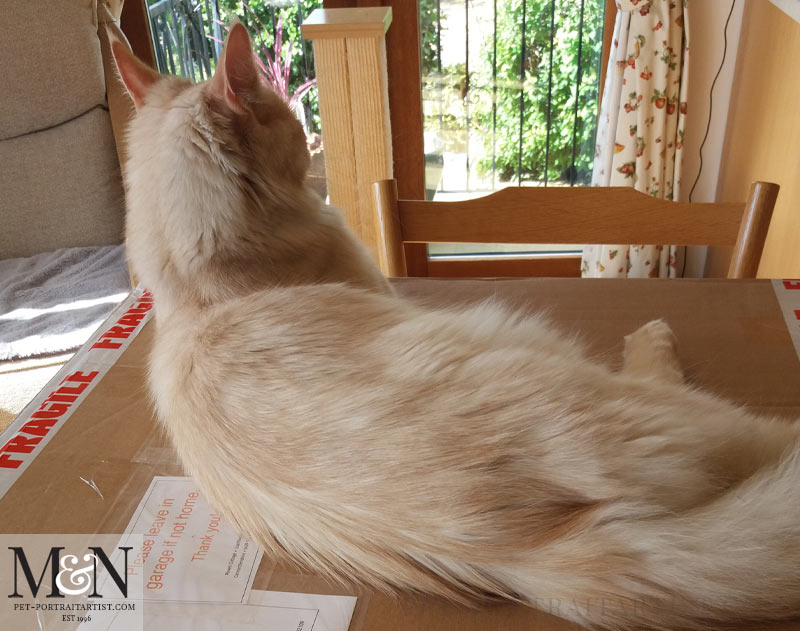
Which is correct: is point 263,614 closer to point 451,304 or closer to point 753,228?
point 451,304

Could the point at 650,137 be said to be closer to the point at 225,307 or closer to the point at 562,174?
the point at 562,174

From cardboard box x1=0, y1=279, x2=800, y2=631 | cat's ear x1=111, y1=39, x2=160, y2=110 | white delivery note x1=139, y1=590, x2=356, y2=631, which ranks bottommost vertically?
white delivery note x1=139, y1=590, x2=356, y2=631

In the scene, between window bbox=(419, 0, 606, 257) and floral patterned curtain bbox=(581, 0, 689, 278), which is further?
window bbox=(419, 0, 606, 257)

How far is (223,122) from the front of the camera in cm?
94

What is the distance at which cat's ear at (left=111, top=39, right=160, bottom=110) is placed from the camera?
1.01m

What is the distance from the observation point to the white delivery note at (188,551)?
68 centimetres

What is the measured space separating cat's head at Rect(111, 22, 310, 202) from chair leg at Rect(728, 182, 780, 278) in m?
0.78

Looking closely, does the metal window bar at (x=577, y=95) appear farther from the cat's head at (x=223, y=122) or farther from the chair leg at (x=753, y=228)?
the cat's head at (x=223, y=122)

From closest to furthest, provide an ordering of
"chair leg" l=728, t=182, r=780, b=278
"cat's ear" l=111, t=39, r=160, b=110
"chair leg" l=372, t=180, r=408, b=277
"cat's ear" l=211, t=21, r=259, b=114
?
"cat's ear" l=211, t=21, r=259, b=114
"cat's ear" l=111, t=39, r=160, b=110
"chair leg" l=728, t=182, r=780, b=278
"chair leg" l=372, t=180, r=408, b=277

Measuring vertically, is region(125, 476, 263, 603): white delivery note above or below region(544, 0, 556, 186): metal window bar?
below

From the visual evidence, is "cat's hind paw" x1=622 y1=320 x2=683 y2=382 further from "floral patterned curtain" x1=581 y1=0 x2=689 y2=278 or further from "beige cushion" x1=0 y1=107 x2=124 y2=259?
"beige cushion" x1=0 y1=107 x2=124 y2=259

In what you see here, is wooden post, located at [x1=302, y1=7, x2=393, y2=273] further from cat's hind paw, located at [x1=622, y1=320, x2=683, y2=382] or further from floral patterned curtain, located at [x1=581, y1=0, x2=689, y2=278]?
cat's hind paw, located at [x1=622, y1=320, x2=683, y2=382]

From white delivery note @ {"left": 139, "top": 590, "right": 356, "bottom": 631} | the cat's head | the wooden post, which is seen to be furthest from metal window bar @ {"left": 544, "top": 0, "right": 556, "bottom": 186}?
white delivery note @ {"left": 139, "top": 590, "right": 356, "bottom": 631}

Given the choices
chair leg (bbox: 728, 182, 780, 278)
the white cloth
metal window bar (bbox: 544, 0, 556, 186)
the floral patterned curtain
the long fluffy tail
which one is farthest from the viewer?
metal window bar (bbox: 544, 0, 556, 186)
